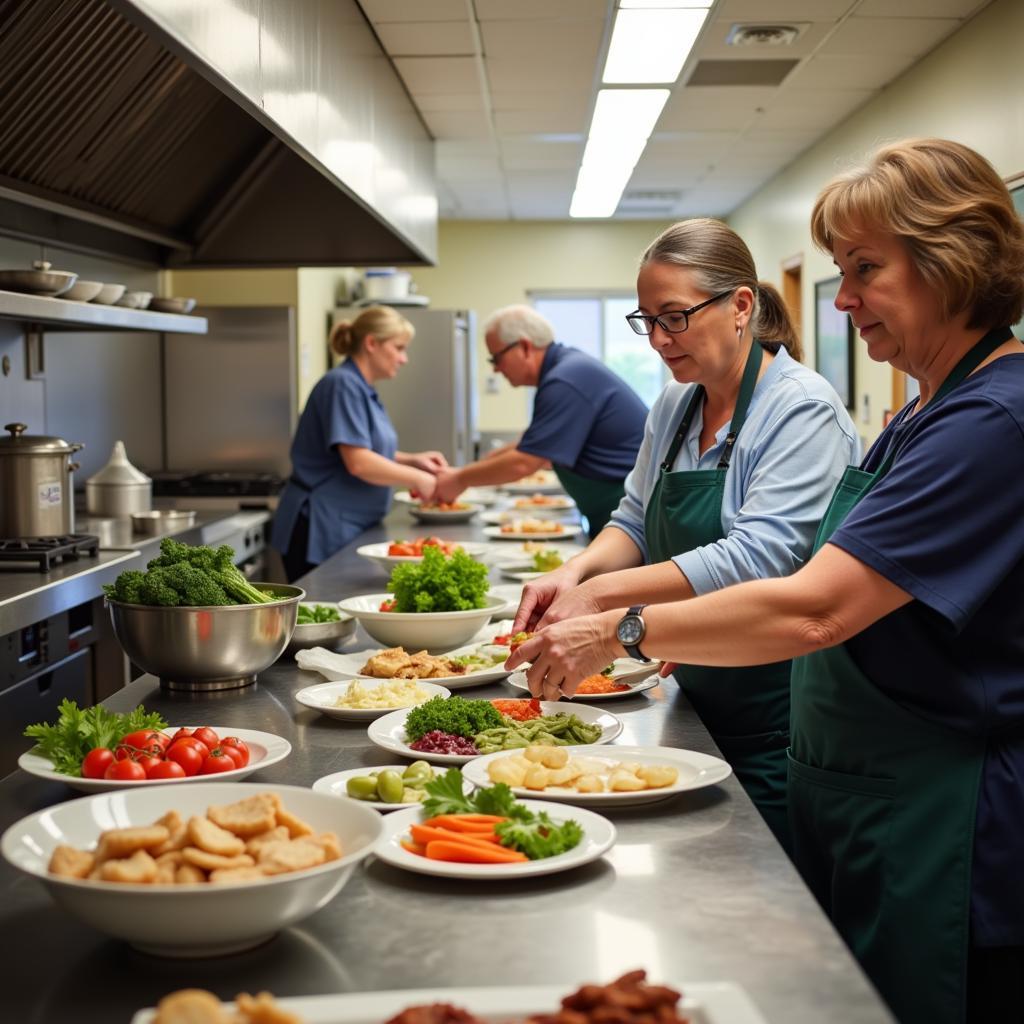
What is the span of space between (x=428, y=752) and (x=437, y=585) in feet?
3.05

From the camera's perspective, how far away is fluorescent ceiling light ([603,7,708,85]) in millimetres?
4977

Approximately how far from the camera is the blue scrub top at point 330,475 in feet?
17.1

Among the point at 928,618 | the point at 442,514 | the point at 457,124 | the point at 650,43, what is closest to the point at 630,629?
the point at 928,618

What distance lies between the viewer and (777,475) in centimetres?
224

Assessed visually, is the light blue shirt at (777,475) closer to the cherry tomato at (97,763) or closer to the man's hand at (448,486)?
the cherry tomato at (97,763)

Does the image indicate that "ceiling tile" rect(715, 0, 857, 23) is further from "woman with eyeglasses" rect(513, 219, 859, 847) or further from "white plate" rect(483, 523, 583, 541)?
"woman with eyeglasses" rect(513, 219, 859, 847)

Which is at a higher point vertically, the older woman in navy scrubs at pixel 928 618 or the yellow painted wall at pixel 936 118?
the yellow painted wall at pixel 936 118


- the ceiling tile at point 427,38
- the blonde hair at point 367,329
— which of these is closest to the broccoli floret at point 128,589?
the blonde hair at point 367,329

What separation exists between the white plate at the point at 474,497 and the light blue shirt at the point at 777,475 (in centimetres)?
308

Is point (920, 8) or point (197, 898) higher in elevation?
point (920, 8)

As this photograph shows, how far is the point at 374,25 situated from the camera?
17.3 feet

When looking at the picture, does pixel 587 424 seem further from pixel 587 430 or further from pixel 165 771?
pixel 165 771

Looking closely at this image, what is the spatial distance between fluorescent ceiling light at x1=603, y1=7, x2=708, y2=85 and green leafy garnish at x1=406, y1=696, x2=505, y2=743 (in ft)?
12.4

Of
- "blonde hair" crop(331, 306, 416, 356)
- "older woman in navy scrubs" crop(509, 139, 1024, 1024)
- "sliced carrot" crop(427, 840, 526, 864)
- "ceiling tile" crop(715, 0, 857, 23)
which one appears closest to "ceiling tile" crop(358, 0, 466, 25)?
"ceiling tile" crop(715, 0, 857, 23)
